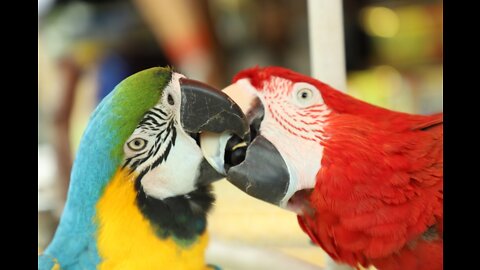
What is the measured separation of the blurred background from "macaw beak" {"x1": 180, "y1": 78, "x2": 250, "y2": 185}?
98 millimetres

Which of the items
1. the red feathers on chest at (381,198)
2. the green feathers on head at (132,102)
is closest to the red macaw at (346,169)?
the red feathers on chest at (381,198)

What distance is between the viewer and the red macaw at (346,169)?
556 mm

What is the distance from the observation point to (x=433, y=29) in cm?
62

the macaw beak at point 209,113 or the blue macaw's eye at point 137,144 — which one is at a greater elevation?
the macaw beak at point 209,113

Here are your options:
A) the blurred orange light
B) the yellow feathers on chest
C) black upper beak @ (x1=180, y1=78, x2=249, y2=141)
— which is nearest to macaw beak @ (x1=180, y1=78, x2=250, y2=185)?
black upper beak @ (x1=180, y1=78, x2=249, y2=141)

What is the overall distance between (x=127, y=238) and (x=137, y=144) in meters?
0.13

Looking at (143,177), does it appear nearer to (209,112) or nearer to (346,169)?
(209,112)

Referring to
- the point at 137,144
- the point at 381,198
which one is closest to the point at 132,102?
the point at 137,144

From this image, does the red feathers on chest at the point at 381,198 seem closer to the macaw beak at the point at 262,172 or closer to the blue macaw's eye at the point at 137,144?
the macaw beak at the point at 262,172

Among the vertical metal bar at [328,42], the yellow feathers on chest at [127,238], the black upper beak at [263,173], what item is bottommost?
the yellow feathers on chest at [127,238]

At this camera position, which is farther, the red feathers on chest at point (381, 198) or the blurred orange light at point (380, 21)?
the blurred orange light at point (380, 21)

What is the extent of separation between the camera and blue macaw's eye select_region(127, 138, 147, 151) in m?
0.60

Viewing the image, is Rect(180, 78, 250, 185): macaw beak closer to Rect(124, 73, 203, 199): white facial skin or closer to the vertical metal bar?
Rect(124, 73, 203, 199): white facial skin
